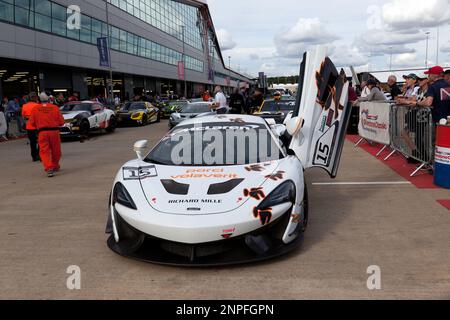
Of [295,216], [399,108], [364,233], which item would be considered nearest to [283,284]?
[295,216]

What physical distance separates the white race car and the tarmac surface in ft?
0.61

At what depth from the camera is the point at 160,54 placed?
57375 mm

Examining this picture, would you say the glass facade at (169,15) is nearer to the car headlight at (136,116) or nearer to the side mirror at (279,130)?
the car headlight at (136,116)

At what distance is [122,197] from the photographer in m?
3.93

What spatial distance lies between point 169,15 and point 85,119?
50737 millimetres

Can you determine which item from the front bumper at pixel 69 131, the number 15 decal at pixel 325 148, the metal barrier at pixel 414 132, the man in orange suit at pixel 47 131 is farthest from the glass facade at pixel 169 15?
the number 15 decal at pixel 325 148

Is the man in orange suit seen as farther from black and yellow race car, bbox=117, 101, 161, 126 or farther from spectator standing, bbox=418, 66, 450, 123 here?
Answer: black and yellow race car, bbox=117, 101, 161, 126

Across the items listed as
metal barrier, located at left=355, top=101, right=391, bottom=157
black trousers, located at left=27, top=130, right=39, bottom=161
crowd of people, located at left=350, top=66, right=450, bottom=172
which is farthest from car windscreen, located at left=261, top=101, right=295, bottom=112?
black trousers, located at left=27, top=130, right=39, bottom=161

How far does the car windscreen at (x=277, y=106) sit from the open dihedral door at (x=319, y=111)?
6.56 metres

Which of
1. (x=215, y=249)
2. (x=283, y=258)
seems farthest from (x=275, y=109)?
(x=215, y=249)

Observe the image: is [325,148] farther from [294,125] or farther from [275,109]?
[275,109]
